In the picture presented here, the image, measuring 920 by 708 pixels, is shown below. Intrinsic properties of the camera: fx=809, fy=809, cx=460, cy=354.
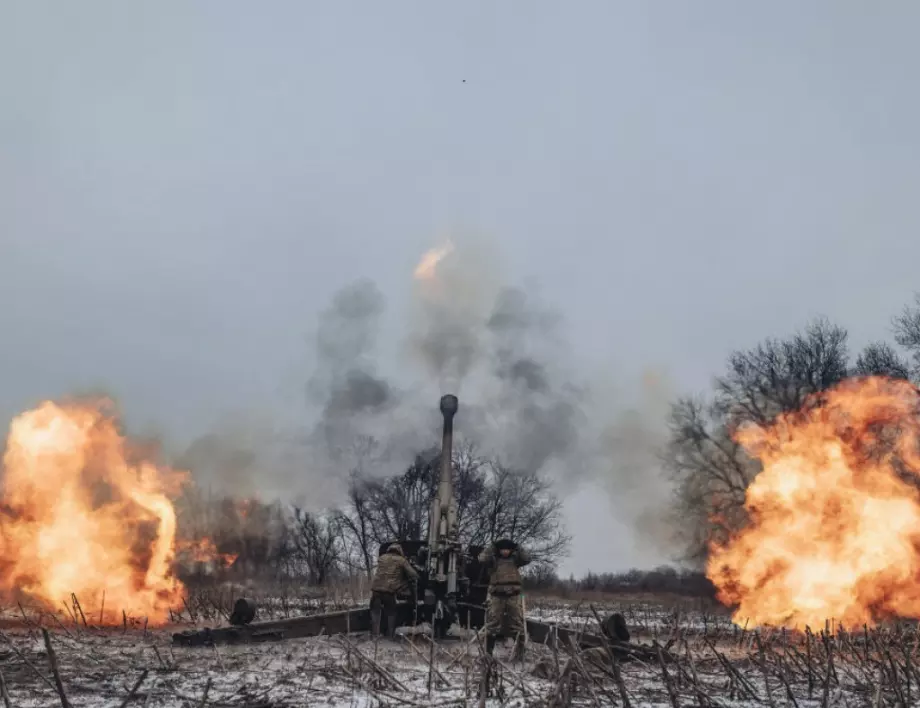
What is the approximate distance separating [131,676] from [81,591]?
7960mm

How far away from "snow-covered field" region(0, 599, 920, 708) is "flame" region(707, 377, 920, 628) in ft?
14.8

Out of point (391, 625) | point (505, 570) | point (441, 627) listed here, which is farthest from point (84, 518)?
point (505, 570)

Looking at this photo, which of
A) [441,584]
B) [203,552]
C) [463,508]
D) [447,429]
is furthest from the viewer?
[463,508]

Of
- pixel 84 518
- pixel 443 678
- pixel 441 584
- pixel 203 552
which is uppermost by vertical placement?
pixel 84 518

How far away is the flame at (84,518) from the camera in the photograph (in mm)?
15250

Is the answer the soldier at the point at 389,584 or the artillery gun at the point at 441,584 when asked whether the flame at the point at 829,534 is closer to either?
the artillery gun at the point at 441,584

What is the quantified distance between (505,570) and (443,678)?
15.1ft

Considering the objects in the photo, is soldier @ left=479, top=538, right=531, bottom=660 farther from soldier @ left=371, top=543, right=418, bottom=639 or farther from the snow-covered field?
soldier @ left=371, top=543, right=418, bottom=639

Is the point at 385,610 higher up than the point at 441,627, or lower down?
higher up

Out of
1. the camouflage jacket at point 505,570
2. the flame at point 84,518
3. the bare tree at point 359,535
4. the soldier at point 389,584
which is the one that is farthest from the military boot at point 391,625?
the bare tree at point 359,535

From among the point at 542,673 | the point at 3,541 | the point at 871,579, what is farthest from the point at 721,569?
the point at 3,541

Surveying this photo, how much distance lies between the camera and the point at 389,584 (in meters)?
13.4

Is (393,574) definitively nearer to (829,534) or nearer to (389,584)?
(389,584)

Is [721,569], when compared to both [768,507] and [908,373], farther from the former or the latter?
[908,373]
